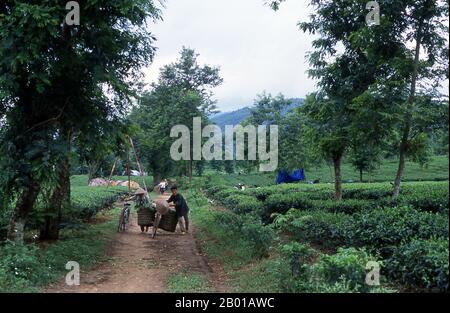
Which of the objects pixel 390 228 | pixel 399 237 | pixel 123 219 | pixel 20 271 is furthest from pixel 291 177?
pixel 20 271

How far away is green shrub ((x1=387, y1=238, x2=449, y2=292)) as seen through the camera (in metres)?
6.23

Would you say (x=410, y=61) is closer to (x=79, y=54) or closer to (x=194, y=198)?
(x=79, y=54)

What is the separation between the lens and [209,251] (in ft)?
41.8

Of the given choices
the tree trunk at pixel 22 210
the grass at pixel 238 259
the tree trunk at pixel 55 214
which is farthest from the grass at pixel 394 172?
the tree trunk at pixel 22 210

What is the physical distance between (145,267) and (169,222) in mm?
5118

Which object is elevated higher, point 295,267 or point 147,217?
point 295,267

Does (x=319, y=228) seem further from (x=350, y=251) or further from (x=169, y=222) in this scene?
(x=169, y=222)

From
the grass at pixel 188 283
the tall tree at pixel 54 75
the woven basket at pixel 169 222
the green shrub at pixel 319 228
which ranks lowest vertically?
the grass at pixel 188 283

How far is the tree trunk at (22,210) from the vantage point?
36.9ft

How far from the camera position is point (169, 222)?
15.7 metres

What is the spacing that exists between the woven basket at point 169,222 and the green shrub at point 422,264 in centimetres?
923

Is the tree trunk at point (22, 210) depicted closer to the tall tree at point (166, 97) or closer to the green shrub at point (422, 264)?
the green shrub at point (422, 264)

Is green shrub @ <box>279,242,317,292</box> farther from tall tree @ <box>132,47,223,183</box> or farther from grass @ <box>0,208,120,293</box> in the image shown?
tall tree @ <box>132,47,223,183</box>

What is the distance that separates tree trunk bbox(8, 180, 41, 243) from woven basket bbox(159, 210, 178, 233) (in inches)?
196
